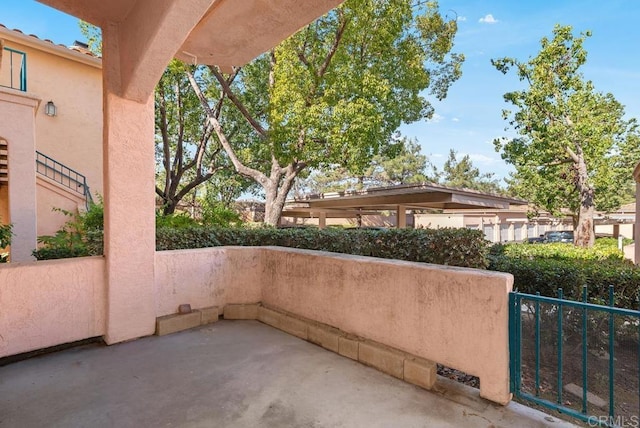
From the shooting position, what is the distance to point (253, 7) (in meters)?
3.93

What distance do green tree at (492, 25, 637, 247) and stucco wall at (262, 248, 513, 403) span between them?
12.7 metres

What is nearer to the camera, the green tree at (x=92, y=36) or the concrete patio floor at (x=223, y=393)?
the concrete patio floor at (x=223, y=393)

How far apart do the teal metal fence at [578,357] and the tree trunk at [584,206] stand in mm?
12366

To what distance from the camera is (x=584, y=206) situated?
13312 mm

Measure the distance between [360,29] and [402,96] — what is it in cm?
314

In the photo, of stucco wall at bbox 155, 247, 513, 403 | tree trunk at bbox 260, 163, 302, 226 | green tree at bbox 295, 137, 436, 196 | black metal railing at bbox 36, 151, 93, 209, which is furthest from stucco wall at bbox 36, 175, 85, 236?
green tree at bbox 295, 137, 436, 196

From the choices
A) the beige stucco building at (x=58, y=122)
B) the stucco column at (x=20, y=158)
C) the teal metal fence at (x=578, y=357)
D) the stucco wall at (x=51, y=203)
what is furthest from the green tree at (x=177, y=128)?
the teal metal fence at (x=578, y=357)

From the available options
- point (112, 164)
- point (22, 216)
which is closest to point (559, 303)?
point (112, 164)

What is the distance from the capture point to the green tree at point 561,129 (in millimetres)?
12562

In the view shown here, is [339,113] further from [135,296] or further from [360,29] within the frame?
[135,296]

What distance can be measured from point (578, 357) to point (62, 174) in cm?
1259

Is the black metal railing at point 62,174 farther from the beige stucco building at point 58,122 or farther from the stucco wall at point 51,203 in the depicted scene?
the stucco wall at point 51,203

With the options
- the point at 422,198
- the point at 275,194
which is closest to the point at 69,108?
the point at 275,194

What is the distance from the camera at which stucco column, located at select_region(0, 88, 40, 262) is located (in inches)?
243
